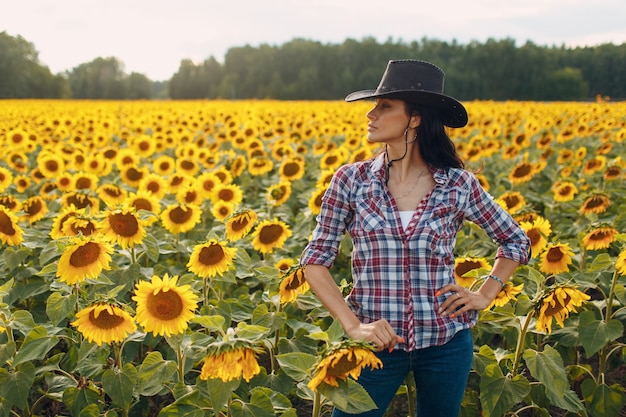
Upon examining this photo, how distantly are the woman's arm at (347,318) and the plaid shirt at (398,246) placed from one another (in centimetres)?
5

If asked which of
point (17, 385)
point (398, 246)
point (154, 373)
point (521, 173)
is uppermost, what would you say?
point (398, 246)

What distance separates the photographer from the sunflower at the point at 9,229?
152 inches

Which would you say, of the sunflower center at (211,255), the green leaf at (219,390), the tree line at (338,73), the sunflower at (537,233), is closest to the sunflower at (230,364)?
the green leaf at (219,390)

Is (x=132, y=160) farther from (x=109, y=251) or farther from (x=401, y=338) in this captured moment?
(x=401, y=338)

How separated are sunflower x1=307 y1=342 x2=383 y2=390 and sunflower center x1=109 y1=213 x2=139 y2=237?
194 centimetres

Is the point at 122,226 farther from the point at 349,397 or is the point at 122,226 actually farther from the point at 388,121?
the point at 349,397

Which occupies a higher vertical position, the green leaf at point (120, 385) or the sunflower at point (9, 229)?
the sunflower at point (9, 229)

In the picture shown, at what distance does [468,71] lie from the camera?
55250mm

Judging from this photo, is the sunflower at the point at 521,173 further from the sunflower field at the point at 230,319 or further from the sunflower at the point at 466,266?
the sunflower at the point at 466,266

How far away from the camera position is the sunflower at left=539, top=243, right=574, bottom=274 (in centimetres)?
351

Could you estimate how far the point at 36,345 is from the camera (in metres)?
2.69

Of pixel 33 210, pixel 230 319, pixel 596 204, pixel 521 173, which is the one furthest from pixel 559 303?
pixel 521 173

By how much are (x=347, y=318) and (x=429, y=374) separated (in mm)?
444

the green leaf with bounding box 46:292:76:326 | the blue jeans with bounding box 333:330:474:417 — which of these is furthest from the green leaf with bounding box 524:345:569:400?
the green leaf with bounding box 46:292:76:326
